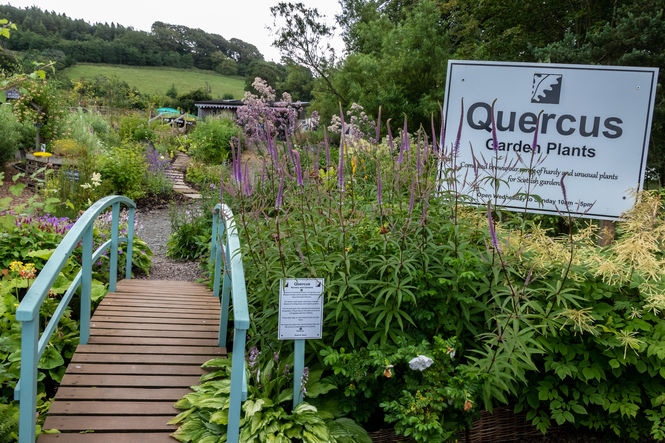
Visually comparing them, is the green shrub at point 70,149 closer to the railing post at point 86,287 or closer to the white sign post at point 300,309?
the railing post at point 86,287

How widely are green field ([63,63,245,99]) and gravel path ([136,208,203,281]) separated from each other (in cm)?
5137

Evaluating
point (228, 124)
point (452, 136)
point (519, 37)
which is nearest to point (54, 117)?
point (228, 124)

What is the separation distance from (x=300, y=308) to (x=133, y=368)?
1434 millimetres

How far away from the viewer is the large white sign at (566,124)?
13.1ft

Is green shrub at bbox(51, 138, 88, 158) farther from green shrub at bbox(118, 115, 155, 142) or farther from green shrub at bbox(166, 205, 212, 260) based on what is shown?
green shrub at bbox(118, 115, 155, 142)

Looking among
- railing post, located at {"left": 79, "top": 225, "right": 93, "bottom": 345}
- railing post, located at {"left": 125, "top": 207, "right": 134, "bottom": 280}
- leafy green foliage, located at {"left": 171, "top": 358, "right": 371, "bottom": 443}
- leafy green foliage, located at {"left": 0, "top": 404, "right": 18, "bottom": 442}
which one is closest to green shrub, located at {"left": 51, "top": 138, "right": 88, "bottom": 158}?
railing post, located at {"left": 125, "top": 207, "right": 134, "bottom": 280}

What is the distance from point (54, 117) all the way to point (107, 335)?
11.3m

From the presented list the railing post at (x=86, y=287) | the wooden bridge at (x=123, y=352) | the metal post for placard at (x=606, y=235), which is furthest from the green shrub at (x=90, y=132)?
the metal post for placard at (x=606, y=235)

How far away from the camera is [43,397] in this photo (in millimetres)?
3189

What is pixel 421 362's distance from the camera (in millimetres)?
2404

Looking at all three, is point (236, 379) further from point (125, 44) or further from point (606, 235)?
point (125, 44)

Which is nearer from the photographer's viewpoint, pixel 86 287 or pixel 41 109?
pixel 86 287

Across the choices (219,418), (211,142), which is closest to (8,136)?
(211,142)

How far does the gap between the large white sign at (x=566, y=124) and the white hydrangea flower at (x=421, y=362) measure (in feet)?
6.25
